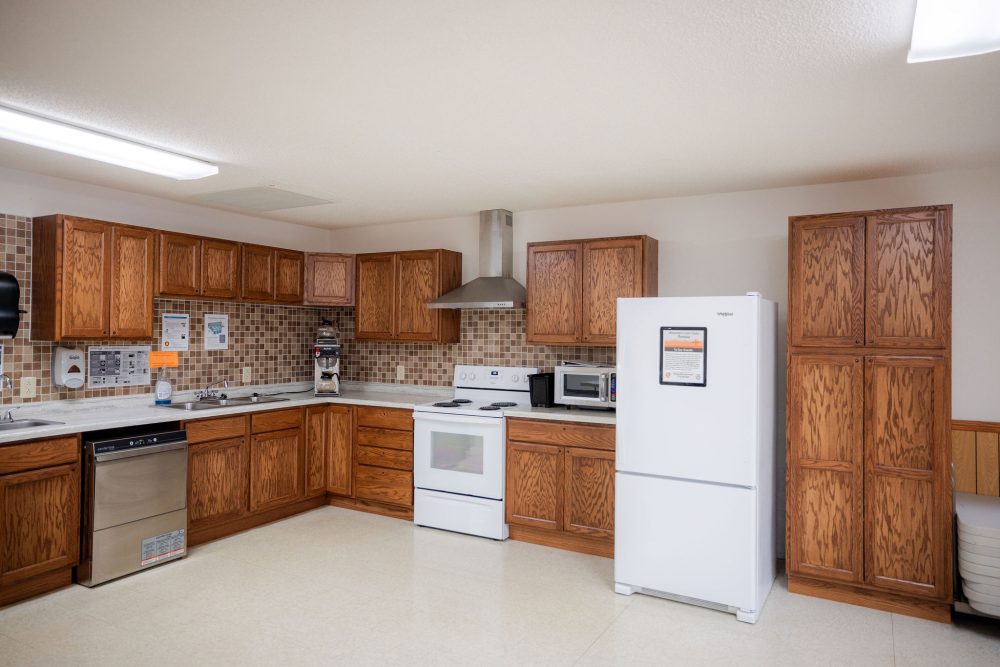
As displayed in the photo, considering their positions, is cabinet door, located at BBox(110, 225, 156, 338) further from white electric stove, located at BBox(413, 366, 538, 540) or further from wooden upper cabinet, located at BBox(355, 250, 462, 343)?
white electric stove, located at BBox(413, 366, 538, 540)

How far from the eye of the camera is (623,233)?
4574 millimetres

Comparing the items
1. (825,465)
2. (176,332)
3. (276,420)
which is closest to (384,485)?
(276,420)

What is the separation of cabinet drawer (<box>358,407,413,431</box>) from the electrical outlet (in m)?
2.10

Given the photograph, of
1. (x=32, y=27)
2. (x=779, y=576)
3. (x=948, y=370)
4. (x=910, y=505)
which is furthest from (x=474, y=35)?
(x=779, y=576)

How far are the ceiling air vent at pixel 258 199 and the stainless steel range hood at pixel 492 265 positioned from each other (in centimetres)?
117

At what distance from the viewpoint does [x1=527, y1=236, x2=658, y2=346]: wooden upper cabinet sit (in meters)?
4.22

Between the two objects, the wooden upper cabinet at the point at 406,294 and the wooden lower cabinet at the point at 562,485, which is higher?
the wooden upper cabinet at the point at 406,294

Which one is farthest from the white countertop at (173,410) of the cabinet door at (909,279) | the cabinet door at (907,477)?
the cabinet door at (909,279)

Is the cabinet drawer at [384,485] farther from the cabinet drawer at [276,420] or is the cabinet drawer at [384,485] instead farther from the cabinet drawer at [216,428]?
the cabinet drawer at [216,428]

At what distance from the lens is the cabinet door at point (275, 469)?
4488mm

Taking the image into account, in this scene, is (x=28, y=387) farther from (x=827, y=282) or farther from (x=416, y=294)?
(x=827, y=282)

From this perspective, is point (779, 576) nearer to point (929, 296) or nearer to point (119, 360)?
point (929, 296)

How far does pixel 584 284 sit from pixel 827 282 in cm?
154

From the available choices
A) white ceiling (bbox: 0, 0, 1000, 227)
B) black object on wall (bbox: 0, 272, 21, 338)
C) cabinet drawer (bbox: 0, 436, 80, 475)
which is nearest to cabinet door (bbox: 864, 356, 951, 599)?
white ceiling (bbox: 0, 0, 1000, 227)
